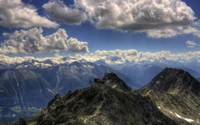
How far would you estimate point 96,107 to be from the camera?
151375mm

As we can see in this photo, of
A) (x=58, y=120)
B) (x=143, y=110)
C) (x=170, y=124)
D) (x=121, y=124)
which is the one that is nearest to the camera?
(x=121, y=124)

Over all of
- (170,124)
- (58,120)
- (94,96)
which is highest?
(94,96)

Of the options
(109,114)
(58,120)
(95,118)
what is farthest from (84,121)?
(58,120)

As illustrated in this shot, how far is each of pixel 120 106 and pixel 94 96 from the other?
19.6 m

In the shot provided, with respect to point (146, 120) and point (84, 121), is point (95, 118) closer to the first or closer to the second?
point (84, 121)

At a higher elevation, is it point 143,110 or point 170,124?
point 143,110

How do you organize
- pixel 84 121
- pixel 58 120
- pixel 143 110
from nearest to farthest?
pixel 84 121, pixel 58 120, pixel 143 110

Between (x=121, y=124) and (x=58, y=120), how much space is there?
4100 cm

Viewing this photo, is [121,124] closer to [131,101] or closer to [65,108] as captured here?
[131,101]

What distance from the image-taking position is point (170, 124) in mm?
191000

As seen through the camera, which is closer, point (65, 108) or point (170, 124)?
point (65, 108)

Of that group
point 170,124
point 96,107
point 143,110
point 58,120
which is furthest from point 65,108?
point 170,124

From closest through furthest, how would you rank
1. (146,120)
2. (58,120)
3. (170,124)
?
(58,120)
(146,120)
(170,124)

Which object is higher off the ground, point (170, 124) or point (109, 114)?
point (109, 114)
